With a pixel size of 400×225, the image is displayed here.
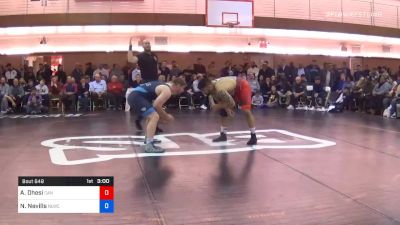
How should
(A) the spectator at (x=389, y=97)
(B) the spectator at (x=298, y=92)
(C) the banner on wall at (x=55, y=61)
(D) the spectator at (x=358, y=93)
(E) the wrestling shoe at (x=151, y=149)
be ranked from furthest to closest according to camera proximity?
(C) the banner on wall at (x=55, y=61), (B) the spectator at (x=298, y=92), (D) the spectator at (x=358, y=93), (A) the spectator at (x=389, y=97), (E) the wrestling shoe at (x=151, y=149)

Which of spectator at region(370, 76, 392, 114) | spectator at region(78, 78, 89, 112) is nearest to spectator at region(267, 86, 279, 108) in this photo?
spectator at region(370, 76, 392, 114)

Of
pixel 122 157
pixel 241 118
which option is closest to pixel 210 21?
pixel 241 118

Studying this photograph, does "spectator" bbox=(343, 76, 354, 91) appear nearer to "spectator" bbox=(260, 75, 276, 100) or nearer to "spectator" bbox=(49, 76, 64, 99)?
"spectator" bbox=(260, 75, 276, 100)

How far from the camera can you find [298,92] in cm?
1562

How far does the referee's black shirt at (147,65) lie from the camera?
7.94m

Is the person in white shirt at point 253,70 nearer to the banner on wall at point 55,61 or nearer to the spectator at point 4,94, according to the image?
the banner on wall at point 55,61

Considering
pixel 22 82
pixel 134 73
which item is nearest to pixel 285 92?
pixel 134 73

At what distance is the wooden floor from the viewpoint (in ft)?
12.4

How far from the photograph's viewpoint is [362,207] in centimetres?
400

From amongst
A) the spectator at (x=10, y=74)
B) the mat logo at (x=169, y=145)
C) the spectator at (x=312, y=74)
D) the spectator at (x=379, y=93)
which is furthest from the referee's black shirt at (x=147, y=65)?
the spectator at (x=312, y=74)

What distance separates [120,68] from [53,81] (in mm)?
2639

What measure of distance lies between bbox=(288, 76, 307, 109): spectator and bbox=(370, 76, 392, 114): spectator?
8.28 feet

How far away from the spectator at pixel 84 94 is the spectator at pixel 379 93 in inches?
372
